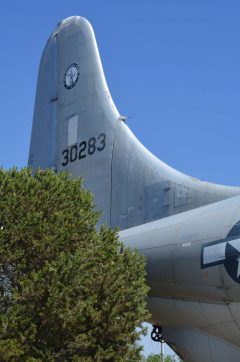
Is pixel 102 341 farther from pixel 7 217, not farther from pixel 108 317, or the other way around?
pixel 7 217

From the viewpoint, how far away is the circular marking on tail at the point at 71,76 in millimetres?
17391

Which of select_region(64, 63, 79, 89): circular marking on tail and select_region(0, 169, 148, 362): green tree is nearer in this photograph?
select_region(0, 169, 148, 362): green tree

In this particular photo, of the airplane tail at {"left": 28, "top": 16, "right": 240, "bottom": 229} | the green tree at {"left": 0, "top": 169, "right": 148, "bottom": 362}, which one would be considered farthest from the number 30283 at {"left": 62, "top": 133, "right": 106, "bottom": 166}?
the green tree at {"left": 0, "top": 169, "right": 148, "bottom": 362}

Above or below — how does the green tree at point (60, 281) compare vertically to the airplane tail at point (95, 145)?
below

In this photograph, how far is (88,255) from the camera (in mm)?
10656

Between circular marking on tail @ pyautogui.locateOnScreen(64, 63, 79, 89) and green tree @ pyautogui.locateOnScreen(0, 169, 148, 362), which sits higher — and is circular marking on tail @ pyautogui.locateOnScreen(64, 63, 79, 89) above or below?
above

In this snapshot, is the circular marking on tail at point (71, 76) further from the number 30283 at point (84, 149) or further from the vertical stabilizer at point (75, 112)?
the number 30283 at point (84, 149)

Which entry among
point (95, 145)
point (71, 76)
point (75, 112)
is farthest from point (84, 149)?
point (71, 76)

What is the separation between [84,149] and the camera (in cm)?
1638

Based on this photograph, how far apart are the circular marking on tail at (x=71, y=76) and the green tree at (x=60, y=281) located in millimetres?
6282

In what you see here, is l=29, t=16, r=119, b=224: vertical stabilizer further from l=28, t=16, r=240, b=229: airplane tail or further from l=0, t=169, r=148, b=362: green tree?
l=0, t=169, r=148, b=362: green tree

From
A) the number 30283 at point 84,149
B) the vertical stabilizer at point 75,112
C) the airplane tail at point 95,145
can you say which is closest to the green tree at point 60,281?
the airplane tail at point 95,145

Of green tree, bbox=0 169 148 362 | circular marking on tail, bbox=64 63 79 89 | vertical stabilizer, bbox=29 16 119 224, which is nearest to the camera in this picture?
green tree, bbox=0 169 148 362

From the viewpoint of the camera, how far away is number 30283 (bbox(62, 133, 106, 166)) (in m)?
15.9
